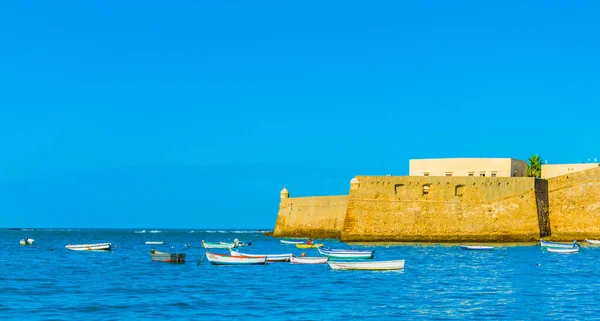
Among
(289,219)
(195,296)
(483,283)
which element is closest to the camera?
(195,296)

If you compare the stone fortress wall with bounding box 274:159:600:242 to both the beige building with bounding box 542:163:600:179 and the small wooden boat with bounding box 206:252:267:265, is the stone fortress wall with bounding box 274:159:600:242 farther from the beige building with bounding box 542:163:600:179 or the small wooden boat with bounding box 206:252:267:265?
the small wooden boat with bounding box 206:252:267:265

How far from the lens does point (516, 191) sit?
5003 centimetres

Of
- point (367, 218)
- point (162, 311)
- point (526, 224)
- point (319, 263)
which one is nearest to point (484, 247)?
point (526, 224)

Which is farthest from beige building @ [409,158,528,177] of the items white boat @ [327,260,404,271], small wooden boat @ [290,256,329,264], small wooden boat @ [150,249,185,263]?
white boat @ [327,260,404,271]

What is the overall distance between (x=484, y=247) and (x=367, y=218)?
831 centimetres

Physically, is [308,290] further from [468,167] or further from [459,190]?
[468,167]

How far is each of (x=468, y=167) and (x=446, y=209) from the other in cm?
458

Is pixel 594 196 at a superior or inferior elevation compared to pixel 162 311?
superior

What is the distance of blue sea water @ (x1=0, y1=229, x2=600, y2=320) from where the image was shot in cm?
2228

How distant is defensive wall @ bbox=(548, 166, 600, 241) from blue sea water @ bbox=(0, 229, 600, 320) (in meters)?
8.71

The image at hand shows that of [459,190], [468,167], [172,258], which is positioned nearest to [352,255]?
[172,258]

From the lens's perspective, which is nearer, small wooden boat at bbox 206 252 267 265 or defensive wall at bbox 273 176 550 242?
small wooden boat at bbox 206 252 267 265

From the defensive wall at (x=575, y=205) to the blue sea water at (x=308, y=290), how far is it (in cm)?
871

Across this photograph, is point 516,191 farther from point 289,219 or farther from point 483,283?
point 289,219
